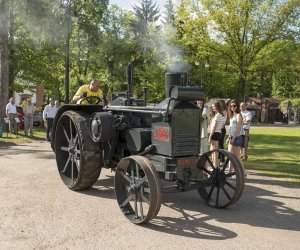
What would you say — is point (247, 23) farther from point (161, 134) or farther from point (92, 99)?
point (161, 134)

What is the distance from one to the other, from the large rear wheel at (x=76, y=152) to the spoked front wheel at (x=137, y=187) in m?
0.82

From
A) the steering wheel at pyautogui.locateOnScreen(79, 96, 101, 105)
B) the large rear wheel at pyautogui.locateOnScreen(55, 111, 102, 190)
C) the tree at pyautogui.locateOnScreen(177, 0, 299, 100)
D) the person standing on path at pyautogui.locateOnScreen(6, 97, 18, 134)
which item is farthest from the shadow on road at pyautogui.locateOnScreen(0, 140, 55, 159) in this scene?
the tree at pyautogui.locateOnScreen(177, 0, 299, 100)

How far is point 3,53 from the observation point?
17.0m

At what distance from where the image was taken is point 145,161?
4.80 meters

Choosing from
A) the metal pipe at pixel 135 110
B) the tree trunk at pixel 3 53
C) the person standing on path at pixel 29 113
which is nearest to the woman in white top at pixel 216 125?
the metal pipe at pixel 135 110

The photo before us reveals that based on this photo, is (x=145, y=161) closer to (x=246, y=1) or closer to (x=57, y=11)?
(x=57, y=11)

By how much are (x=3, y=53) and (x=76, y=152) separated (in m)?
12.1

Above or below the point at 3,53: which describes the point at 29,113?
below

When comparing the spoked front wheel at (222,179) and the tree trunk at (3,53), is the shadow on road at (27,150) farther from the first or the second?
the spoked front wheel at (222,179)

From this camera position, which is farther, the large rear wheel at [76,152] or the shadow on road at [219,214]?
the large rear wheel at [76,152]

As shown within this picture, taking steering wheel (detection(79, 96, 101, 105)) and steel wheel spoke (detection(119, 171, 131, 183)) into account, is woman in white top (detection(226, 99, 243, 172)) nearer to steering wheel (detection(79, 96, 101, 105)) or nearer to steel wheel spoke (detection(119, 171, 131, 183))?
steering wheel (detection(79, 96, 101, 105))

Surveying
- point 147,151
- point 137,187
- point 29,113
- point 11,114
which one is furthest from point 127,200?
point 11,114

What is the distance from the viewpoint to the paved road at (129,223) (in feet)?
13.8

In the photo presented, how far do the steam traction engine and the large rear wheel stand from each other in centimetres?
1
